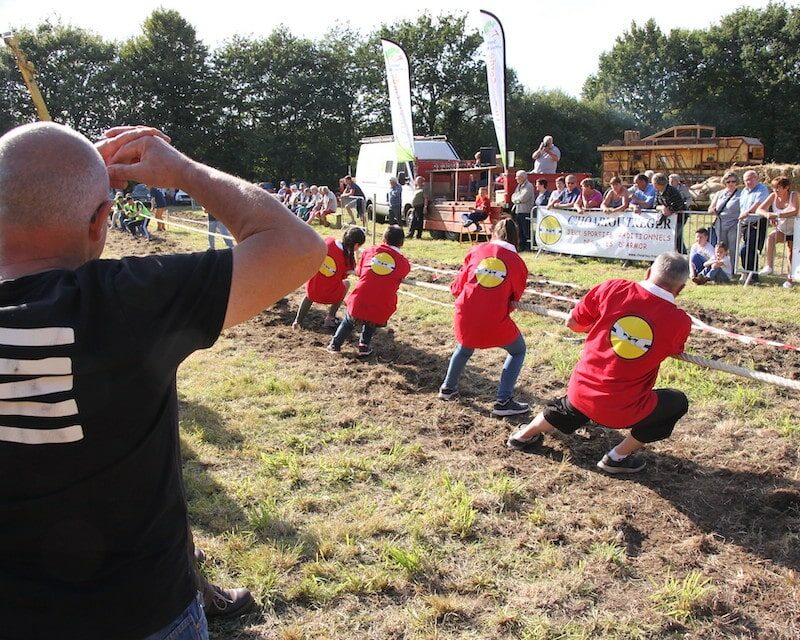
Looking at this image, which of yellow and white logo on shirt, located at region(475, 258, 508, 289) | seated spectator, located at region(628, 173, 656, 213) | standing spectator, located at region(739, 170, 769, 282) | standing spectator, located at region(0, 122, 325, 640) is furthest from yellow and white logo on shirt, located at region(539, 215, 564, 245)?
standing spectator, located at region(0, 122, 325, 640)

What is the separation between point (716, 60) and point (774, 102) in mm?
5753

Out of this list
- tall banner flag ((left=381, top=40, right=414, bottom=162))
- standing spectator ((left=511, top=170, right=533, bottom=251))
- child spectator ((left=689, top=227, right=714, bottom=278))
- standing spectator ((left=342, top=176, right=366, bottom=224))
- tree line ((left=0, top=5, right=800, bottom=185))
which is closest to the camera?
child spectator ((left=689, top=227, right=714, bottom=278))

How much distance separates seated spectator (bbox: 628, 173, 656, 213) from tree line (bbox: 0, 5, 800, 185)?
33.6 metres

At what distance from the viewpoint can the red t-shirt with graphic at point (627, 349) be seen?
13.2 feet

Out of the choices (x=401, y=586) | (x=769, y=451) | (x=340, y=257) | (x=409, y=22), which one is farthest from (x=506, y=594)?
(x=409, y=22)

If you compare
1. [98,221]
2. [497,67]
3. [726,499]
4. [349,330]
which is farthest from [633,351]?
[497,67]

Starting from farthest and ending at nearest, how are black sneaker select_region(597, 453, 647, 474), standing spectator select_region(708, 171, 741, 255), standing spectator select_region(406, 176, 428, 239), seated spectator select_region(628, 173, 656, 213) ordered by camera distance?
standing spectator select_region(406, 176, 428, 239)
seated spectator select_region(628, 173, 656, 213)
standing spectator select_region(708, 171, 741, 255)
black sneaker select_region(597, 453, 647, 474)

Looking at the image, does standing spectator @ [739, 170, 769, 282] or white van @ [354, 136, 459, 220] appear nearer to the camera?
standing spectator @ [739, 170, 769, 282]

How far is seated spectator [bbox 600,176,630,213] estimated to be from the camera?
12797mm

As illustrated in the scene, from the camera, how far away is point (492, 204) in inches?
635

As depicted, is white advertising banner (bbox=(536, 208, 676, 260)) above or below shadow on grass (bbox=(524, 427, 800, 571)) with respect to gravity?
above

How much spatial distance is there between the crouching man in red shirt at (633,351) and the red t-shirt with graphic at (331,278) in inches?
166

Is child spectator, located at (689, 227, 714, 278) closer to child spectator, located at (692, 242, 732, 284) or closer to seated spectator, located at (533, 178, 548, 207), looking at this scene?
child spectator, located at (692, 242, 732, 284)

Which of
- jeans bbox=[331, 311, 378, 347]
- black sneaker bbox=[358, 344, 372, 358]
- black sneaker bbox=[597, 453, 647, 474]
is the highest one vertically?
jeans bbox=[331, 311, 378, 347]
